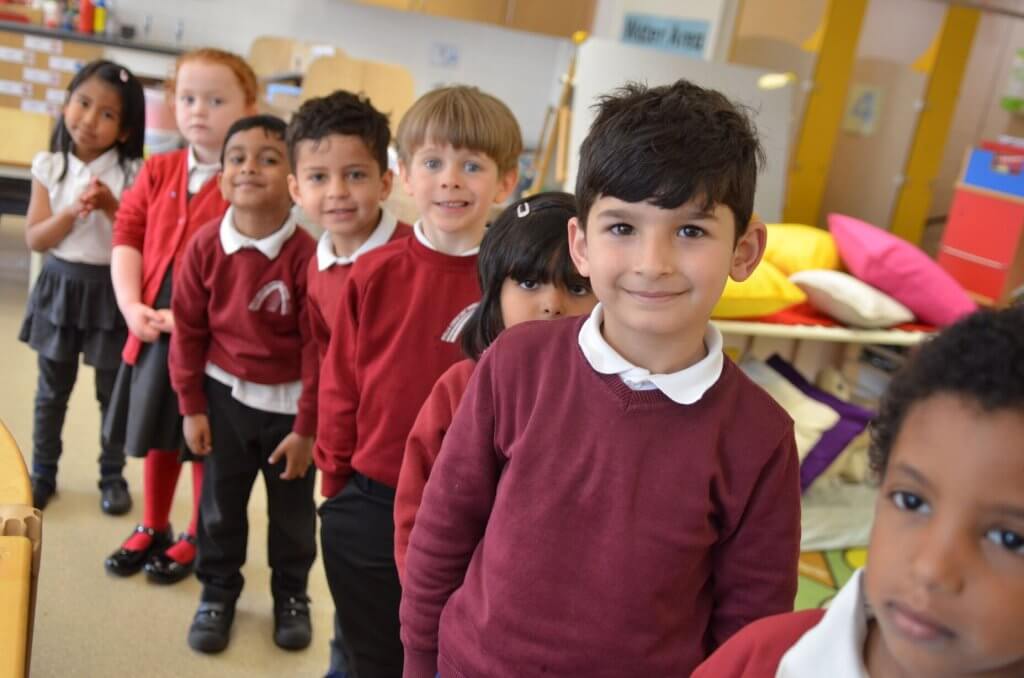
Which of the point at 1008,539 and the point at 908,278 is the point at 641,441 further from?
the point at 908,278

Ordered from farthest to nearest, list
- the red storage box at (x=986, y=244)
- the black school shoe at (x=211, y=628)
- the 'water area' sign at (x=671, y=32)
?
the 'water area' sign at (x=671, y=32), the red storage box at (x=986, y=244), the black school shoe at (x=211, y=628)

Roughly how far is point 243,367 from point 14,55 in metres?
3.80

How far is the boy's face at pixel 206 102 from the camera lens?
2.03 m

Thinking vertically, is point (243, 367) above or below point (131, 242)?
below

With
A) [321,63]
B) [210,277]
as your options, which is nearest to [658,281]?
[210,277]

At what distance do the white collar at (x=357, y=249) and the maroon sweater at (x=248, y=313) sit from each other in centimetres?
12

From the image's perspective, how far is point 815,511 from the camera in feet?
8.92

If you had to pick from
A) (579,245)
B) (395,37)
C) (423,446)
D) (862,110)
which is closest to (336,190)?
(423,446)

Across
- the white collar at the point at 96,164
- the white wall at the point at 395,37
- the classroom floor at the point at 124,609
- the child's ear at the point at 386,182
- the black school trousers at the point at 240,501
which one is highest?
the white wall at the point at 395,37

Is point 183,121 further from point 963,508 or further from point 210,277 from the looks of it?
point 963,508

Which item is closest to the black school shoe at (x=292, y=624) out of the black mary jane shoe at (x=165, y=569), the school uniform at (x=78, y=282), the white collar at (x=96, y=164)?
the black mary jane shoe at (x=165, y=569)

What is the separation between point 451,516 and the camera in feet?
3.27

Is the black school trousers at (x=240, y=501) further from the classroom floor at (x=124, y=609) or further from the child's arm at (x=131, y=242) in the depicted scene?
the child's arm at (x=131, y=242)

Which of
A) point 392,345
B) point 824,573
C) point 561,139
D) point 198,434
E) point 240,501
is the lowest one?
point 824,573
